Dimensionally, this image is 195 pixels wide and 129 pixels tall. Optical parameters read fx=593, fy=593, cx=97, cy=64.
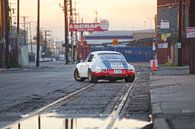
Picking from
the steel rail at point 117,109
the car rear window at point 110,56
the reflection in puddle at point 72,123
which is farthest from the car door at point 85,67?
the reflection in puddle at point 72,123

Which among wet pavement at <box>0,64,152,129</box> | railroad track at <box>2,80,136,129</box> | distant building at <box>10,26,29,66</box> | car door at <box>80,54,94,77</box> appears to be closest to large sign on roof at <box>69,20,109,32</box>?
distant building at <box>10,26,29,66</box>

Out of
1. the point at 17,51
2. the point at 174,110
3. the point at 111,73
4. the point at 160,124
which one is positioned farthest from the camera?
the point at 17,51

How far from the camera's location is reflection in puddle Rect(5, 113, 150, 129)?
39.7 feet

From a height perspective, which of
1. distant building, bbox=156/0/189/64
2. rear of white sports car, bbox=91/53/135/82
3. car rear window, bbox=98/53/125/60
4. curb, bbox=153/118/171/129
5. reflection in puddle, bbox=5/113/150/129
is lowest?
reflection in puddle, bbox=5/113/150/129

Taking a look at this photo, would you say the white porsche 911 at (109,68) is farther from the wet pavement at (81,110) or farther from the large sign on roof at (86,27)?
the large sign on roof at (86,27)

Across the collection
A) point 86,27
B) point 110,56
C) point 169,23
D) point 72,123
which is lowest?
point 72,123

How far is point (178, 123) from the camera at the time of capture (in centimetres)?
1160

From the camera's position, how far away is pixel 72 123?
41.7ft

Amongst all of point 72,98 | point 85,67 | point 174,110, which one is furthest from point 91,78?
point 174,110

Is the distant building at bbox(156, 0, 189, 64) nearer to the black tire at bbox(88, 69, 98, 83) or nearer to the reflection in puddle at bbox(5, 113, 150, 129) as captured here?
the black tire at bbox(88, 69, 98, 83)

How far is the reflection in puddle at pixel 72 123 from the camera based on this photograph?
1209 cm

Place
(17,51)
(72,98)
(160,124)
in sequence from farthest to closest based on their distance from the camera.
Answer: (17,51), (72,98), (160,124)

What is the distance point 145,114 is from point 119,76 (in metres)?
14.1

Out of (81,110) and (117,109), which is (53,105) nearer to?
(81,110)
